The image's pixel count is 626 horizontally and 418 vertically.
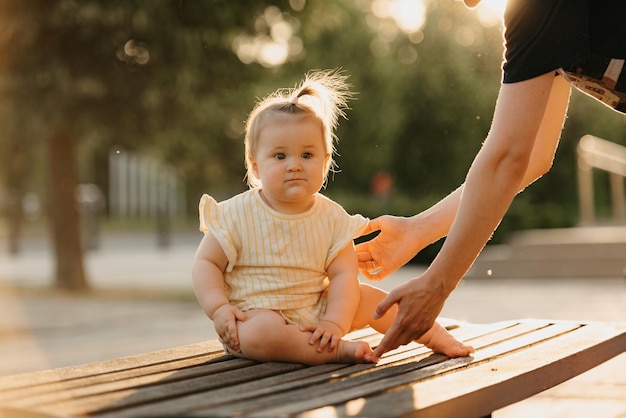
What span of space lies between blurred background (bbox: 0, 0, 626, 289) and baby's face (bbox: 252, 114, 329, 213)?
0.64 meters

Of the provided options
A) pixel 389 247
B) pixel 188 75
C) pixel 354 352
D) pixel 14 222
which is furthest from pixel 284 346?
pixel 14 222

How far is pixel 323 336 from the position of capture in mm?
2754

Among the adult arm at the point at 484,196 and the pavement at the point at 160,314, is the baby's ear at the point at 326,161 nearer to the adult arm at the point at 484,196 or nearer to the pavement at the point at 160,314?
the adult arm at the point at 484,196

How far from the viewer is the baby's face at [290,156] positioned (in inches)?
113

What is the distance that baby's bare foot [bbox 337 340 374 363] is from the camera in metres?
2.70

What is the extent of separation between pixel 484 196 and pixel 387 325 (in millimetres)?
804

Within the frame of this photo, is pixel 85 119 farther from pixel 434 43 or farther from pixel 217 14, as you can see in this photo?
pixel 434 43

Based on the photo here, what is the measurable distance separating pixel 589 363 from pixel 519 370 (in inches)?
22.0

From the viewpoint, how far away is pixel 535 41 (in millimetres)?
2387

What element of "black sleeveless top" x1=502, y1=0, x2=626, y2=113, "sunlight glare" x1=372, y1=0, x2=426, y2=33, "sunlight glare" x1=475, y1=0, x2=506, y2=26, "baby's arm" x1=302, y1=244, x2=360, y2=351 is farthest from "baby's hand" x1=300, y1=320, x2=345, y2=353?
"sunlight glare" x1=372, y1=0, x2=426, y2=33

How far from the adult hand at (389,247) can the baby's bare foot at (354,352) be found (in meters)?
0.56

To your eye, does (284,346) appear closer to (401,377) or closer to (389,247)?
(401,377)

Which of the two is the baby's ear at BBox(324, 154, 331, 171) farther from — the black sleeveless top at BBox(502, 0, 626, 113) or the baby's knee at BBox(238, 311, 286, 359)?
the black sleeveless top at BBox(502, 0, 626, 113)

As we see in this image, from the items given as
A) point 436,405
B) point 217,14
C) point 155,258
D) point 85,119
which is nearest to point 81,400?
point 436,405
